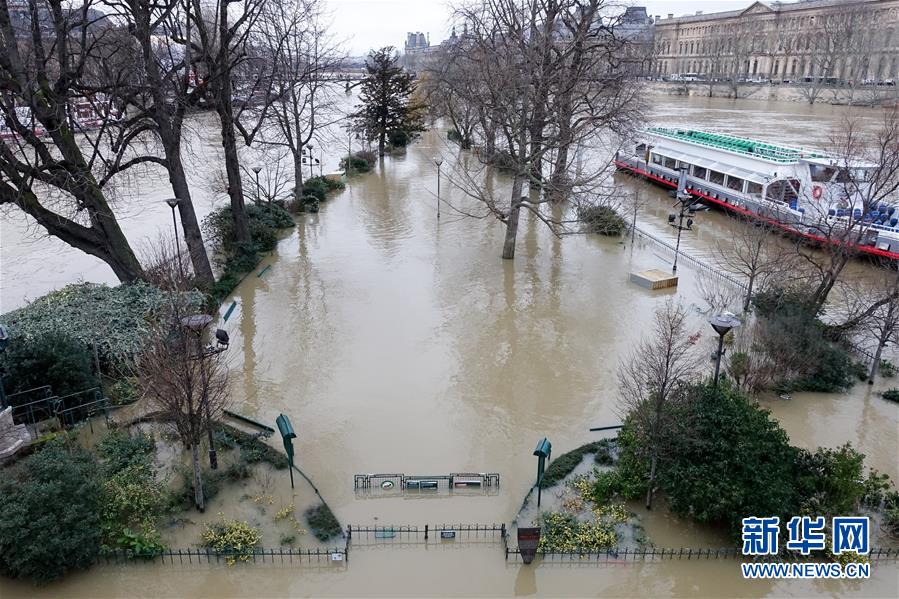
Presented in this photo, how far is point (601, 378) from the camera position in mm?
14883

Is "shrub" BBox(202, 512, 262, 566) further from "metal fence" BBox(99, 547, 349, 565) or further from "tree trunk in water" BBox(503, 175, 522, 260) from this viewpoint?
"tree trunk in water" BBox(503, 175, 522, 260)

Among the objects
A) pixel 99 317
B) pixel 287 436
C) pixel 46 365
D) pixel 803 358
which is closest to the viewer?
pixel 287 436

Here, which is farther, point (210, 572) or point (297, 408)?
point (297, 408)

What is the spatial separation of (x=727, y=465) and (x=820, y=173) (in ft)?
73.4

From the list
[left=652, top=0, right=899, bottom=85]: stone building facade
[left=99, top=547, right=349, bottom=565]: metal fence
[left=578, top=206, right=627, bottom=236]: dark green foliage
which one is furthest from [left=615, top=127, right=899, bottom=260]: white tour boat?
[left=652, top=0, right=899, bottom=85]: stone building facade

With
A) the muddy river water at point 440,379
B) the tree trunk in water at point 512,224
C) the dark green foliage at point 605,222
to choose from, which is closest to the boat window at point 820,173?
the muddy river water at point 440,379

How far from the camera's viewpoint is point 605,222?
25.8 metres

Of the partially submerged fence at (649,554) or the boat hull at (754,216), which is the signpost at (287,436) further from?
the boat hull at (754,216)

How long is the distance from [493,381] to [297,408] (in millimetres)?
Result: 4473

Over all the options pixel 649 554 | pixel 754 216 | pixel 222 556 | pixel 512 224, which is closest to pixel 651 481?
pixel 649 554

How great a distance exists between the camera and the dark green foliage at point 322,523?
9906 mm

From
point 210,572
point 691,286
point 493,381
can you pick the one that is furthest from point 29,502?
point 691,286

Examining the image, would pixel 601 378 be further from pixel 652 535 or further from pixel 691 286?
pixel 691 286

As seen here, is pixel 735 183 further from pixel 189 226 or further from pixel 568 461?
pixel 189 226
